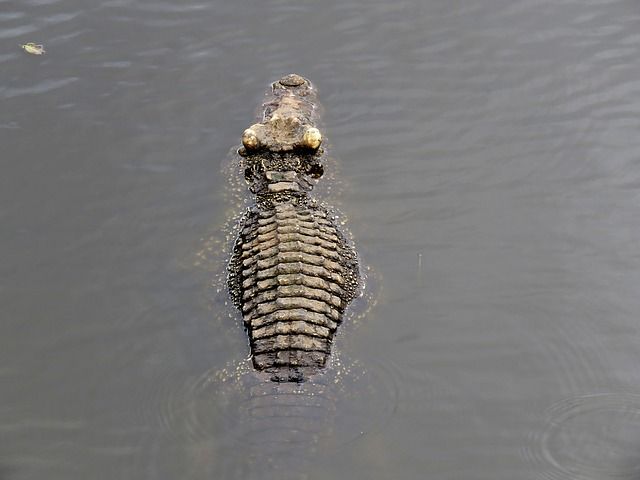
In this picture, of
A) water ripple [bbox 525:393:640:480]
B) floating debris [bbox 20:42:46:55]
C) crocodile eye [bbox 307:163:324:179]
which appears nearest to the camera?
water ripple [bbox 525:393:640:480]

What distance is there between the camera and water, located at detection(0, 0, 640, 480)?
6.52 metres

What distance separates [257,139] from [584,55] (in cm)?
414

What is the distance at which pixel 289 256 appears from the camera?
7277 millimetres

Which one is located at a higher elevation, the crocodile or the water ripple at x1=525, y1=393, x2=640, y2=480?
the crocodile

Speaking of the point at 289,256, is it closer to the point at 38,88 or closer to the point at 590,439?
the point at 590,439

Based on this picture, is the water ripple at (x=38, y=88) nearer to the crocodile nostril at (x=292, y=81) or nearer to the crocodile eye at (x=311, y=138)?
the crocodile nostril at (x=292, y=81)

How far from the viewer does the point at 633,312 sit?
7410 millimetres

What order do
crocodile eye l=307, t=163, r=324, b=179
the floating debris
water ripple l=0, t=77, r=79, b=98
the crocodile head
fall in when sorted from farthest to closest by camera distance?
1. the floating debris
2. water ripple l=0, t=77, r=79, b=98
3. crocodile eye l=307, t=163, r=324, b=179
4. the crocodile head

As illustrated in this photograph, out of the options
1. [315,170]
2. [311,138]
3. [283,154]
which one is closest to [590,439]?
[315,170]

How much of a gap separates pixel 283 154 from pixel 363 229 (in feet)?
4.33

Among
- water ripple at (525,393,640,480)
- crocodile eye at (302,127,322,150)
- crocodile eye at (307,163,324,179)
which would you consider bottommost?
water ripple at (525,393,640,480)

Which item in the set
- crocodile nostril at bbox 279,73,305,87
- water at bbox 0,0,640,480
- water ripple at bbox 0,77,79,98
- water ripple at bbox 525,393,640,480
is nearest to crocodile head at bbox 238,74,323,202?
water at bbox 0,0,640,480

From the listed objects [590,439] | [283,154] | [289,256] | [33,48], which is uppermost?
[33,48]

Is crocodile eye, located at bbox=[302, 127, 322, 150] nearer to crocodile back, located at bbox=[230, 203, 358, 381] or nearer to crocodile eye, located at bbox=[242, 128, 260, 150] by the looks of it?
crocodile eye, located at bbox=[242, 128, 260, 150]
